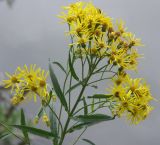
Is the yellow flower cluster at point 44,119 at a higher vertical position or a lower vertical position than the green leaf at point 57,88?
lower

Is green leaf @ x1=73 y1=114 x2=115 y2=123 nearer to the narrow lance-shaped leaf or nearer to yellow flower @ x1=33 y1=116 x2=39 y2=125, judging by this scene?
the narrow lance-shaped leaf

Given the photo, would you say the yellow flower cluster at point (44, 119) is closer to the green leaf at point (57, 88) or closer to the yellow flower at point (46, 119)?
the yellow flower at point (46, 119)

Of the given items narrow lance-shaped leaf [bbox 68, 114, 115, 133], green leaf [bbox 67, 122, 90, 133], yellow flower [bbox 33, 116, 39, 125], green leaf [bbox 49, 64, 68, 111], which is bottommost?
yellow flower [bbox 33, 116, 39, 125]

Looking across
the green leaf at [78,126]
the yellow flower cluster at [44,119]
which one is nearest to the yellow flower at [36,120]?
the yellow flower cluster at [44,119]

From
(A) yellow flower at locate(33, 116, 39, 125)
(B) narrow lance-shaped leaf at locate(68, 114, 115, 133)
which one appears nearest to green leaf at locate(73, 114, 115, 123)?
(B) narrow lance-shaped leaf at locate(68, 114, 115, 133)

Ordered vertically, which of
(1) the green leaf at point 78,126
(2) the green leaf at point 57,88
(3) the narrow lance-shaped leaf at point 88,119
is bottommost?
(1) the green leaf at point 78,126

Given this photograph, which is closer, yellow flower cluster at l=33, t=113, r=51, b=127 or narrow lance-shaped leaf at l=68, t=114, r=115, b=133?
narrow lance-shaped leaf at l=68, t=114, r=115, b=133

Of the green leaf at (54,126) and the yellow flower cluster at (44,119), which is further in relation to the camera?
the yellow flower cluster at (44,119)

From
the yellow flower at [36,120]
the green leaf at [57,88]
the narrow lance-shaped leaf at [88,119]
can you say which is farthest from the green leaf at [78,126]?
the yellow flower at [36,120]
